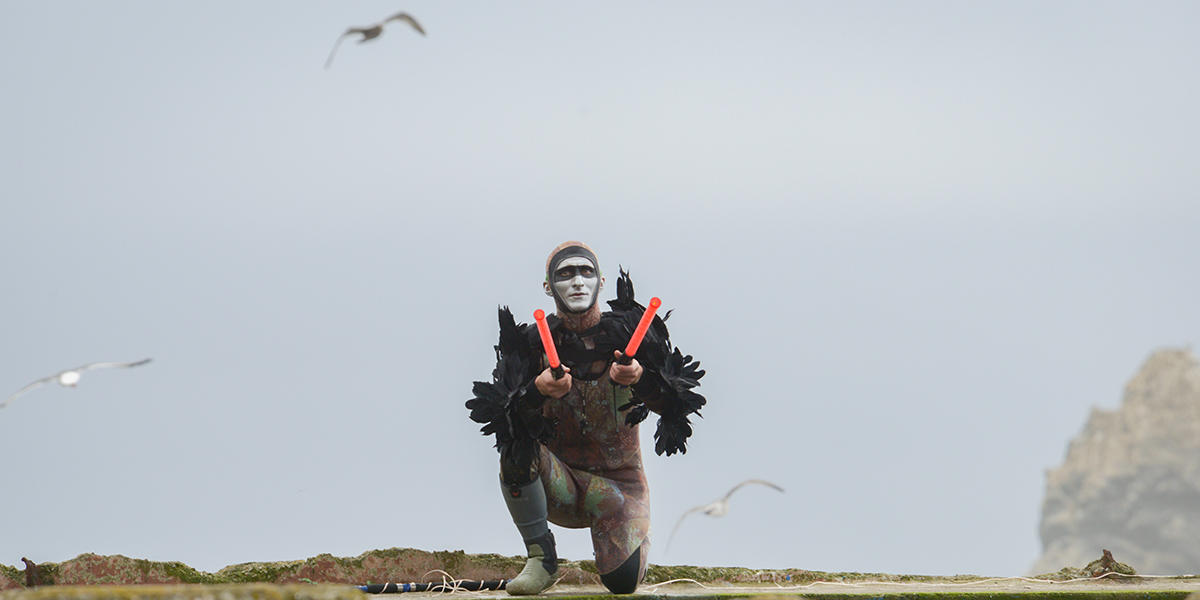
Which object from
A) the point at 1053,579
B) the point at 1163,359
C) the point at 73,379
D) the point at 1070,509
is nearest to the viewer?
the point at 73,379

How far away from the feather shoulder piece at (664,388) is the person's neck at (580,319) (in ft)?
0.25

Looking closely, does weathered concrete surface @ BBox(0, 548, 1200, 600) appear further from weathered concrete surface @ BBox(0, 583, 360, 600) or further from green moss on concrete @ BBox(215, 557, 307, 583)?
weathered concrete surface @ BBox(0, 583, 360, 600)

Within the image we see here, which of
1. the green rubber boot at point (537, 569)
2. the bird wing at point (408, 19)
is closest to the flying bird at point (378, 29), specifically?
the bird wing at point (408, 19)

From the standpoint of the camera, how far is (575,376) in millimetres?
5641

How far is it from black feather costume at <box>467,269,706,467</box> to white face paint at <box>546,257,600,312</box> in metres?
0.13

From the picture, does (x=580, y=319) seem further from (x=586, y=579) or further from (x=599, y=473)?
(x=586, y=579)

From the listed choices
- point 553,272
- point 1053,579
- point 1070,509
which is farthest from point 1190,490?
point 553,272

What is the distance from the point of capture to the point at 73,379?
3.87 metres

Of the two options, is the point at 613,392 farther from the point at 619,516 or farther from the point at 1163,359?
the point at 1163,359

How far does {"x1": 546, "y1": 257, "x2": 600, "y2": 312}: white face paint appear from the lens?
221 inches

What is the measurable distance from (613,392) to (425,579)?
1430mm

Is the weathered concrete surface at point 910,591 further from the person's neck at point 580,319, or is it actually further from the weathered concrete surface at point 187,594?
the weathered concrete surface at point 187,594

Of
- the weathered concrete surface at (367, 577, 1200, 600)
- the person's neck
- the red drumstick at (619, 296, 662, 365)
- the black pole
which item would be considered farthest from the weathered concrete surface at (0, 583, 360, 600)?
the black pole

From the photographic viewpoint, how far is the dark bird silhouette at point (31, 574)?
5.64 meters
